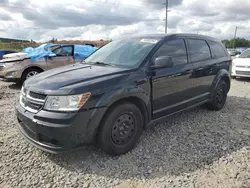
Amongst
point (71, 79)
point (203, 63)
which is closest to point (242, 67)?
point (203, 63)

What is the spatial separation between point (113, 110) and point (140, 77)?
2.16 ft

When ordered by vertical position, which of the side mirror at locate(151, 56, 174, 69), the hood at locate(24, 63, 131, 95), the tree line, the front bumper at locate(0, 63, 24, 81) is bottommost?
the front bumper at locate(0, 63, 24, 81)

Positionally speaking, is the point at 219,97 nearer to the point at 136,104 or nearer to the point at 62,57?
the point at 136,104

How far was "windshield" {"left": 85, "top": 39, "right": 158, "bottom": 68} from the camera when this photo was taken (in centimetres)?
345

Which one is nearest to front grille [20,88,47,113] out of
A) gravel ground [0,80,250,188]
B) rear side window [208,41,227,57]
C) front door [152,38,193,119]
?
gravel ground [0,80,250,188]

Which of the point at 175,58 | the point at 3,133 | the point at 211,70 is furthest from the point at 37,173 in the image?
the point at 211,70

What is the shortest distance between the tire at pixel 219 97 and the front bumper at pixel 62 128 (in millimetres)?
3129

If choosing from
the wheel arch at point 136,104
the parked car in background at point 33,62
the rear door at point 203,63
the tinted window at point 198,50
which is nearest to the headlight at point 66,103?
the wheel arch at point 136,104

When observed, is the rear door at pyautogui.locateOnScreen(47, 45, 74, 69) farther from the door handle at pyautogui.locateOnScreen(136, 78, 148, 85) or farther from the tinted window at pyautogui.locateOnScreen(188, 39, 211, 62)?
the door handle at pyautogui.locateOnScreen(136, 78, 148, 85)

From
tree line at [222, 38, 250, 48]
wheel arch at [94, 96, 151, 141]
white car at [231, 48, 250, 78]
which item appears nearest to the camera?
wheel arch at [94, 96, 151, 141]

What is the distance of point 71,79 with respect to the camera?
9.52 ft

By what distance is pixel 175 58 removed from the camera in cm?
386

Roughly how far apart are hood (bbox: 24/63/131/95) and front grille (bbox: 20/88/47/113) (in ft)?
0.22

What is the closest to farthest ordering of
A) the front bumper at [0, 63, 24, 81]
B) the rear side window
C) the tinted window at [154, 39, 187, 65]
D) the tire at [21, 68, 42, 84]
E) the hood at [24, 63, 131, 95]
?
the hood at [24, 63, 131, 95]
the tinted window at [154, 39, 187, 65]
the rear side window
the front bumper at [0, 63, 24, 81]
the tire at [21, 68, 42, 84]
